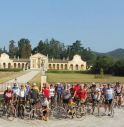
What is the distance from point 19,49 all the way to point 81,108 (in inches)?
6976

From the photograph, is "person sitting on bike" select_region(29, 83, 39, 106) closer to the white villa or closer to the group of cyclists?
the group of cyclists

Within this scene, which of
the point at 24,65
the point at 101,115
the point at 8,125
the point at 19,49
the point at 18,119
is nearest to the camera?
the point at 8,125

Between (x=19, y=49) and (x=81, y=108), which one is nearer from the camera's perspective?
(x=81, y=108)

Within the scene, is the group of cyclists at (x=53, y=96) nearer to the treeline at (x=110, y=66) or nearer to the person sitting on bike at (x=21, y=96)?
the person sitting on bike at (x=21, y=96)

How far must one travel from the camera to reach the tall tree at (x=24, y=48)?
182975mm

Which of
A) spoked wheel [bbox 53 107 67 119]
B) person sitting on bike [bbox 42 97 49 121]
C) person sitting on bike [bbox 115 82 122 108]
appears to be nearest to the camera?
person sitting on bike [bbox 42 97 49 121]

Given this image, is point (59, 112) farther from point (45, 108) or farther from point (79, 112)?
point (45, 108)

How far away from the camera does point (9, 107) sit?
18812 mm

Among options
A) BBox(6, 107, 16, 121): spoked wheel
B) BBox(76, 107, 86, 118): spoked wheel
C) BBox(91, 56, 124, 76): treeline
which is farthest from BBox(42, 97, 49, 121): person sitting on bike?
BBox(91, 56, 124, 76): treeline

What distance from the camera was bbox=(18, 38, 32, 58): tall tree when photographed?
182975mm

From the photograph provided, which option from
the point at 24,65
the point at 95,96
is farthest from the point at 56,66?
the point at 95,96

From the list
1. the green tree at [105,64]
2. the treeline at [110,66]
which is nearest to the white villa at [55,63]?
the treeline at [110,66]

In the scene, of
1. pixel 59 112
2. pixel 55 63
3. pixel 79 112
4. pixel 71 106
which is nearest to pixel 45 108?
pixel 59 112

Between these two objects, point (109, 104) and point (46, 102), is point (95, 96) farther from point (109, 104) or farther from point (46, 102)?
point (46, 102)
